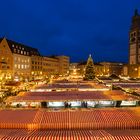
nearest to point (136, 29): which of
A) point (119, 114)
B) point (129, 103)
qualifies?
point (129, 103)

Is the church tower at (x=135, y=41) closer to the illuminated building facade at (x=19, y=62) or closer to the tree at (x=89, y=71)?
the tree at (x=89, y=71)

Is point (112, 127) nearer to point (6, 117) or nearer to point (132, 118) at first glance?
point (132, 118)

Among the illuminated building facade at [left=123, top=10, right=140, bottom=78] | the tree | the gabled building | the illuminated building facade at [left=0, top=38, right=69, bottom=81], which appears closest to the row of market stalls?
the tree

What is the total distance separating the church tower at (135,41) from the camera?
438 feet

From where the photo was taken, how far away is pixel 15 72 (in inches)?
4833

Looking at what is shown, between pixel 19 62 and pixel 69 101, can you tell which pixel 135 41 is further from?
pixel 69 101

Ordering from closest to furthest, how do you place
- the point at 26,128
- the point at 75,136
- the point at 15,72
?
the point at 75,136 → the point at 26,128 → the point at 15,72

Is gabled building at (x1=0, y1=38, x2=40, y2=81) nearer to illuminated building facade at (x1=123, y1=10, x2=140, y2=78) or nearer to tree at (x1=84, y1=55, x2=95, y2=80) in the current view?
tree at (x1=84, y1=55, x2=95, y2=80)

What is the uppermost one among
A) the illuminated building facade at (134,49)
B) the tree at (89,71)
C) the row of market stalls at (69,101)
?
the illuminated building facade at (134,49)

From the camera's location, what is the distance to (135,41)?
443 feet

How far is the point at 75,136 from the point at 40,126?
3190 mm

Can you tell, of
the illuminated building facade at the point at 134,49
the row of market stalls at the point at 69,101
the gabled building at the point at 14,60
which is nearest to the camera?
the row of market stalls at the point at 69,101

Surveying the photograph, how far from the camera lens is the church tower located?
134 m

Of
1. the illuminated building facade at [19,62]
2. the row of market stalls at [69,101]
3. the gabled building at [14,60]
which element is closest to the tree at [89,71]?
the illuminated building facade at [19,62]
